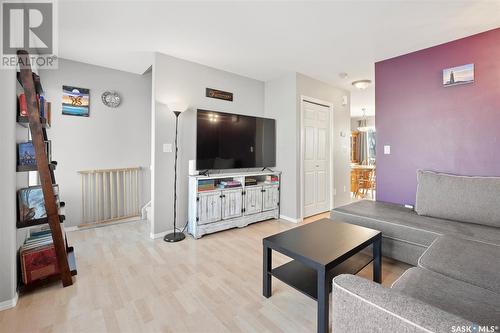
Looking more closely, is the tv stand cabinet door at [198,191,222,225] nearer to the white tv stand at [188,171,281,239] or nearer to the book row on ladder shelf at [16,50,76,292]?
the white tv stand at [188,171,281,239]

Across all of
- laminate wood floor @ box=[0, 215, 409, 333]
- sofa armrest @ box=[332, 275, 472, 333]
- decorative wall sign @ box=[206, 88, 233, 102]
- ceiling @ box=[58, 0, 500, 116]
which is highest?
ceiling @ box=[58, 0, 500, 116]

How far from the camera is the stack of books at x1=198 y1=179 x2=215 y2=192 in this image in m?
3.08

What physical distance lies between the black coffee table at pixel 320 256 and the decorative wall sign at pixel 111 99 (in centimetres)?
323

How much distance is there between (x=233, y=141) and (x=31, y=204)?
95.2 inches

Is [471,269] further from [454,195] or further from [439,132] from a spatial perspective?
[439,132]

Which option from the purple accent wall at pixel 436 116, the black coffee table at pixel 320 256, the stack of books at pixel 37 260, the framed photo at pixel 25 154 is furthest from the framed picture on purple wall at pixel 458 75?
the stack of books at pixel 37 260

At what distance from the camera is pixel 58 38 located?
2.63 metres

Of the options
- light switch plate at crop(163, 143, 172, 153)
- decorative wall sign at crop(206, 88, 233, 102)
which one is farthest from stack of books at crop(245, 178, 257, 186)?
decorative wall sign at crop(206, 88, 233, 102)

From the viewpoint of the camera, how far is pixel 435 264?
57.0 inches

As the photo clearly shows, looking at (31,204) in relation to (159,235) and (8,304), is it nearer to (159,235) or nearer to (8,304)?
(8,304)

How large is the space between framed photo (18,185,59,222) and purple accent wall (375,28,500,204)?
3.86 meters

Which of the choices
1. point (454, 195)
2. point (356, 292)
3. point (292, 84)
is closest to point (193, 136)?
point (292, 84)

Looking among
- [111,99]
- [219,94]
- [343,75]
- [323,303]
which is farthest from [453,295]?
[111,99]

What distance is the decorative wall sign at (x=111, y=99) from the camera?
3.47 m
